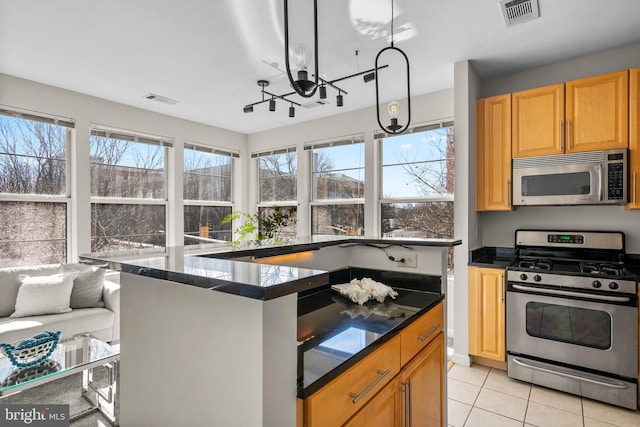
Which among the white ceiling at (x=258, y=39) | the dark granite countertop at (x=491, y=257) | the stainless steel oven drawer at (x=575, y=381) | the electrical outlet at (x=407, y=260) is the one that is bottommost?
the stainless steel oven drawer at (x=575, y=381)

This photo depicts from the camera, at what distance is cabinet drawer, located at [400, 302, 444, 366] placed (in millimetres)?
1404

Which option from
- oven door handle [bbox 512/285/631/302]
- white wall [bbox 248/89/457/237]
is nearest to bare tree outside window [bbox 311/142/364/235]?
white wall [bbox 248/89/457/237]

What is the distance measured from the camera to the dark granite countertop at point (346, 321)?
0.99 meters

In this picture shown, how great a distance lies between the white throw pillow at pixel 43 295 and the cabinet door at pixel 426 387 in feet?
10.5

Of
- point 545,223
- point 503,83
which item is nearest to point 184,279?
point 545,223

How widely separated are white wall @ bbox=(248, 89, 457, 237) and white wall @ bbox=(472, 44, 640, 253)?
0.58m

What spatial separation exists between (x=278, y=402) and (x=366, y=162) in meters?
3.97

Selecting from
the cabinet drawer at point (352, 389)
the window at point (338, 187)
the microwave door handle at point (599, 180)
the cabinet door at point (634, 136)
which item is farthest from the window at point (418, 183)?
the cabinet drawer at point (352, 389)

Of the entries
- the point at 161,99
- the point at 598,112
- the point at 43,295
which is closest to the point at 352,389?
the point at 598,112

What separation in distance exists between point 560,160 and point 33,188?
5192mm

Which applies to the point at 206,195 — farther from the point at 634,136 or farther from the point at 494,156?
the point at 634,136

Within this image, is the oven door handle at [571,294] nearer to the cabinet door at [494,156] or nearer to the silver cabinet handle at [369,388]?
the cabinet door at [494,156]

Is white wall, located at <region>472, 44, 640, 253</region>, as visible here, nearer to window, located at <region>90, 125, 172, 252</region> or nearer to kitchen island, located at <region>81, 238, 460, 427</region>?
kitchen island, located at <region>81, 238, 460, 427</region>

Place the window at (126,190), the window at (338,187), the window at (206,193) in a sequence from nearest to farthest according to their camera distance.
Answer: the window at (126,190)
the window at (338,187)
the window at (206,193)
